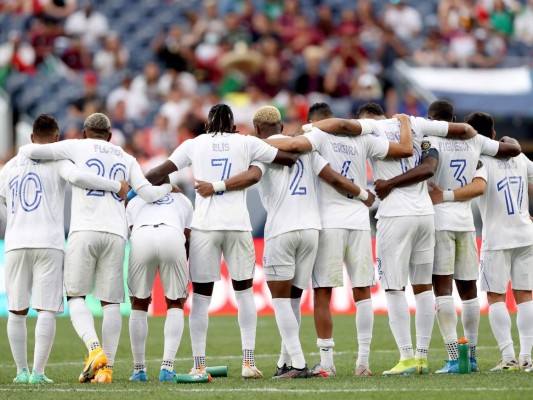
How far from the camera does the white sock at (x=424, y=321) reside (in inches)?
452

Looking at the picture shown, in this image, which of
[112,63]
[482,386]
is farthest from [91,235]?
[112,63]

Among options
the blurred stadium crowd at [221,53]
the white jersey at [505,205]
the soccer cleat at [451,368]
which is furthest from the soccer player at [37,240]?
the blurred stadium crowd at [221,53]

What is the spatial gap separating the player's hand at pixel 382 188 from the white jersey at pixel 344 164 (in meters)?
0.16

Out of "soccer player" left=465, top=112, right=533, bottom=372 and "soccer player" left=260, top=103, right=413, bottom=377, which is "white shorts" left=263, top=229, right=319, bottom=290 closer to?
"soccer player" left=260, top=103, right=413, bottom=377

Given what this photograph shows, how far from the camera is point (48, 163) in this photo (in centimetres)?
1141

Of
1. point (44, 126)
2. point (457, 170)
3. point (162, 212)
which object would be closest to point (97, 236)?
point (162, 212)

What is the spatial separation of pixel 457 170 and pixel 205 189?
259 centimetres

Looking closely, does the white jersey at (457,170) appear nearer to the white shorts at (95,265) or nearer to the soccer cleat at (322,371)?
the soccer cleat at (322,371)

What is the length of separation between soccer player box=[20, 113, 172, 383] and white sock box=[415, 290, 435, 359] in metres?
2.70

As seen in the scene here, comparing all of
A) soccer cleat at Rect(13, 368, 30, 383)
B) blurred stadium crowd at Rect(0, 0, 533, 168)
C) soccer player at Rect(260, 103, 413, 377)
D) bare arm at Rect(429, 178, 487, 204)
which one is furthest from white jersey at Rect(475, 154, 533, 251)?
blurred stadium crowd at Rect(0, 0, 533, 168)

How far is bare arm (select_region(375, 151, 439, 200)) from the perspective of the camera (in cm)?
1148

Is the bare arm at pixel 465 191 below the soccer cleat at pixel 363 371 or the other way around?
the other way around

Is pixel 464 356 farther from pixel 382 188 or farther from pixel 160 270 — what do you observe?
pixel 160 270

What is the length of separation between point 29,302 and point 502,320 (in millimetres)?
4622
